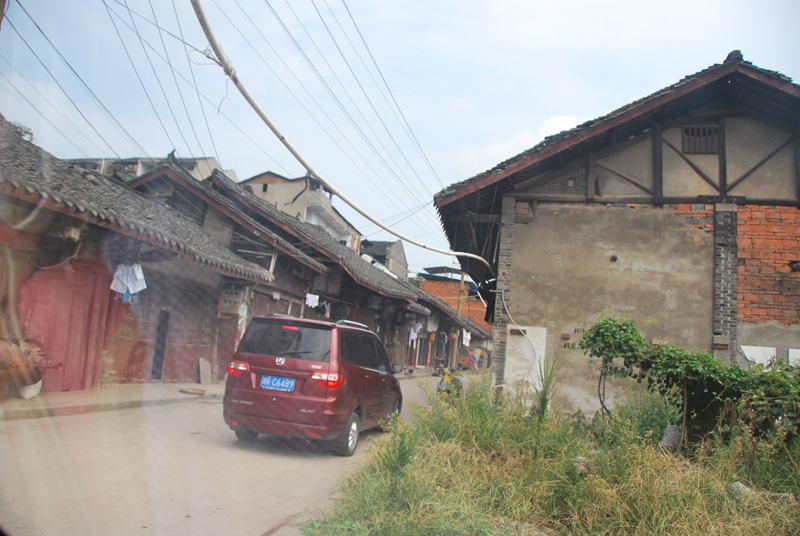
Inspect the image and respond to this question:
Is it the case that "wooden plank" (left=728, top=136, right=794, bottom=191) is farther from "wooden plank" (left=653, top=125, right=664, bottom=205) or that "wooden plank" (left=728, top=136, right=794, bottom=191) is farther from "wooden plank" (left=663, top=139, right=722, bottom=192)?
"wooden plank" (left=653, top=125, right=664, bottom=205)

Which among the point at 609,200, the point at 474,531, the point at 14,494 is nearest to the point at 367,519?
the point at 474,531

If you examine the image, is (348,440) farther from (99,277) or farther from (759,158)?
(759,158)

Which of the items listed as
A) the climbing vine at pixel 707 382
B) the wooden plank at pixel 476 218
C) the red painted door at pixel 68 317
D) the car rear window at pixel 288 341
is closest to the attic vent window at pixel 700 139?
the wooden plank at pixel 476 218

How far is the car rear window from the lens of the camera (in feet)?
23.3

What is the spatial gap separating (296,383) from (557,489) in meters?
3.57

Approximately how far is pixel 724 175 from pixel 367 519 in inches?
348

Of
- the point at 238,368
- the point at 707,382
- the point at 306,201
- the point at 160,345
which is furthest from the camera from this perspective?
the point at 306,201

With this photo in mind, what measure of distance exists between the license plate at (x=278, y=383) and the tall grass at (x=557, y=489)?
2.25m

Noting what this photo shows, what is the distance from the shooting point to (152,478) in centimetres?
537

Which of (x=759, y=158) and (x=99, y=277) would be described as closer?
(x=759, y=158)

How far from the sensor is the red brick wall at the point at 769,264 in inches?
365

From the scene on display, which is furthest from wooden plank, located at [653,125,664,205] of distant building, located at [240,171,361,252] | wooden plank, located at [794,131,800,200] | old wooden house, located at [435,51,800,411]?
distant building, located at [240,171,361,252]

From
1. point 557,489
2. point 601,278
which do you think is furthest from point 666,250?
point 557,489

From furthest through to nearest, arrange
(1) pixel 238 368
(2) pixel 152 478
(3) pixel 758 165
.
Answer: (3) pixel 758 165 → (1) pixel 238 368 → (2) pixel 152 478
